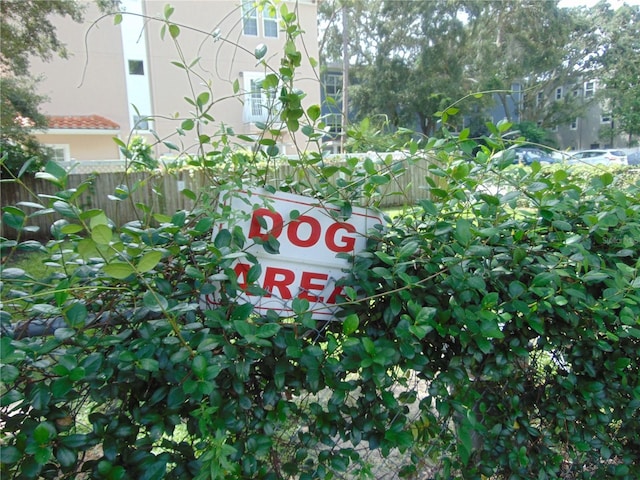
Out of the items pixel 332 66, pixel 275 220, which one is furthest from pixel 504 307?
pixel 332 66

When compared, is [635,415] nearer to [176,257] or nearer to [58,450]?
[176,257]

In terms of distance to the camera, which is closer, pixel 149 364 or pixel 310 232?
pixel 149 364

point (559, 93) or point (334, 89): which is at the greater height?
point (559, 93)

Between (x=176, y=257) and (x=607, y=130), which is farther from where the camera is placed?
(x=607, y=130)

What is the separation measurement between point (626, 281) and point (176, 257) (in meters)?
1.29

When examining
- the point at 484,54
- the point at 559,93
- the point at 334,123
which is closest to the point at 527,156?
the point at 334,123

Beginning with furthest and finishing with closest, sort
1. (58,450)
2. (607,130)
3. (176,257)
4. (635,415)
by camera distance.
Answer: (607,130) < (635,415) < (176,257) < (58,450)

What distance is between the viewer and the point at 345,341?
1.01m

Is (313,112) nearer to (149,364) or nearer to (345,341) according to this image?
(345,341)

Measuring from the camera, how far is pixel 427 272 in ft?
3.89

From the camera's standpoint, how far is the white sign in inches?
43.5

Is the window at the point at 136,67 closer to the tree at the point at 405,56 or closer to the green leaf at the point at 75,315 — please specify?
the tree at the point at 405,56

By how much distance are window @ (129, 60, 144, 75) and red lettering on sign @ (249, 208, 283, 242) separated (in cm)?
1771

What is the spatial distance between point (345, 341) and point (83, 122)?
1646 centimetres
